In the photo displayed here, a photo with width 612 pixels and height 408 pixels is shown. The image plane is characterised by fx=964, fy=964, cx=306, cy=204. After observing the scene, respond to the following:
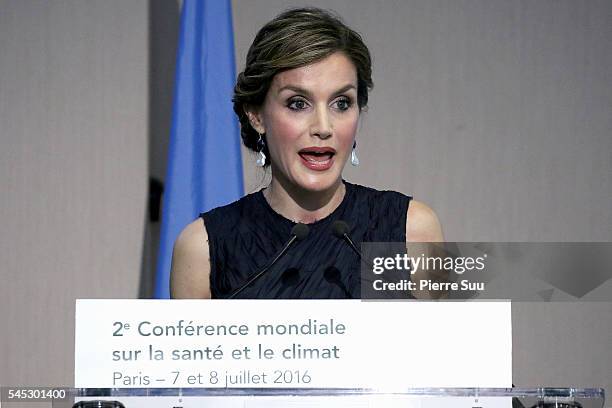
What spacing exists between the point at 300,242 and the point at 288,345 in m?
0.53

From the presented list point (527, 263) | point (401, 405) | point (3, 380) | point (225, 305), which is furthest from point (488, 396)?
point (3, 380)

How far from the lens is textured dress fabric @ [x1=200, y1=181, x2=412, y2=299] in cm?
165

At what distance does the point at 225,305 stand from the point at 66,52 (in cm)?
246

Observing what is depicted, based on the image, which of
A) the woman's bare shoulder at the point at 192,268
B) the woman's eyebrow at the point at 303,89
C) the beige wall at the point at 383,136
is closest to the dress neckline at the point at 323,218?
the woman's bare shoulder at the point at 192,268

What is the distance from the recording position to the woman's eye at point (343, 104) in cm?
169

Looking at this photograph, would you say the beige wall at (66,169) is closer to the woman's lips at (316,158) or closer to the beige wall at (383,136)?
the beige wall at (383,136)

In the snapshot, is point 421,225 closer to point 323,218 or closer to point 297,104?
point 323,218

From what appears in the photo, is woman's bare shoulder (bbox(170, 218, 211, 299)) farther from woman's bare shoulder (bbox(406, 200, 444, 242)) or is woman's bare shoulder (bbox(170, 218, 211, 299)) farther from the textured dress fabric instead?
woman's bare shoulder (bbox(406, 200, 444, 242))

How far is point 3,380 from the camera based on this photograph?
342cm

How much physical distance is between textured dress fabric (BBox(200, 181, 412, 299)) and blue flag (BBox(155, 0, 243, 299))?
3.36ft

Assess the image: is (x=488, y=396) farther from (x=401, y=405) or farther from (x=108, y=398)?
(x=108, y=398)

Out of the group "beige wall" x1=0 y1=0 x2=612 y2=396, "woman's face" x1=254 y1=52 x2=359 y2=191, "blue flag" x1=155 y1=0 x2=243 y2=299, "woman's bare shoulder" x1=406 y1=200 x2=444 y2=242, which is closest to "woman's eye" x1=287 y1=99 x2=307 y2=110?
"woman's face" x1=254 y1=52 x2=359 y2=191

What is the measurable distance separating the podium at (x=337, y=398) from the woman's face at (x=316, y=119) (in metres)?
0.62

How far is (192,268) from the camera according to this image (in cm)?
183
